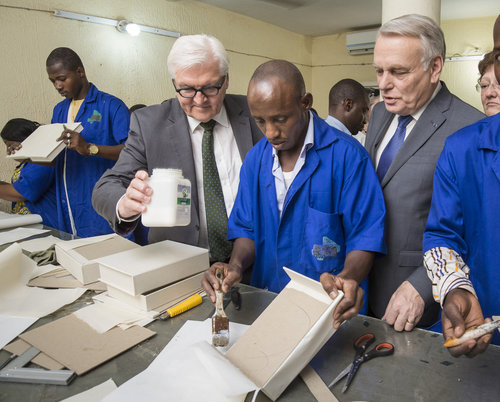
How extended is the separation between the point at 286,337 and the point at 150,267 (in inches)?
19.3

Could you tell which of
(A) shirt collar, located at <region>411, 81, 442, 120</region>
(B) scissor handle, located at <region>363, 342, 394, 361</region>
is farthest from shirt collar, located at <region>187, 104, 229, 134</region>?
(B) scissor handle, located at <region>363, 342, 394, 361</region>

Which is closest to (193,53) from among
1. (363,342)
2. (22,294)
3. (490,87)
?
(22,294)

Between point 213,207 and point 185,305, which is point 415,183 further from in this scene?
point 185,305

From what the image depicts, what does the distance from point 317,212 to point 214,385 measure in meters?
0.70

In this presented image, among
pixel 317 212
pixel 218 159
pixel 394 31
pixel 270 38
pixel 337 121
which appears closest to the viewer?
pixel 317 212

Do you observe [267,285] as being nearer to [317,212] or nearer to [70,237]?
[317,212]

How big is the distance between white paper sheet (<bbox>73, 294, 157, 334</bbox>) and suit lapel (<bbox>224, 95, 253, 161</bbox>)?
824 mm

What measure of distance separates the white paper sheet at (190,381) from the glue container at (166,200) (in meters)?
0.34

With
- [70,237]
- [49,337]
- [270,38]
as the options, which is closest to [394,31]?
[49,337]

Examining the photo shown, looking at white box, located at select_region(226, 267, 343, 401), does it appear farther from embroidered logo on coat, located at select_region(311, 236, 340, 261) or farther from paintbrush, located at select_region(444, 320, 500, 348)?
embroidered logo on coat, located at select_region(311, 236, 340, 261)

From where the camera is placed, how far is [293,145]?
53.4 inches

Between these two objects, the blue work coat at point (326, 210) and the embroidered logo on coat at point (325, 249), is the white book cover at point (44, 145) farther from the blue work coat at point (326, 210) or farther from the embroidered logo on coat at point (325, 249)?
the embroidered logo on coat at point (325, 249)

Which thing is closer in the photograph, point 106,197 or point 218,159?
point 106,197

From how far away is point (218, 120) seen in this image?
1.72 m
